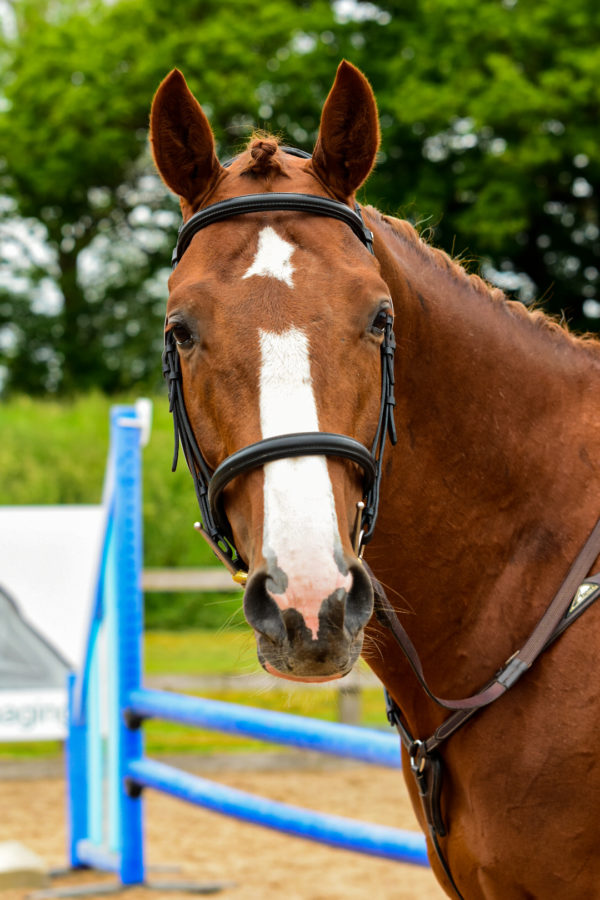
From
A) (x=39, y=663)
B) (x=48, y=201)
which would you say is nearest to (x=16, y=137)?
(x=48, y=201)

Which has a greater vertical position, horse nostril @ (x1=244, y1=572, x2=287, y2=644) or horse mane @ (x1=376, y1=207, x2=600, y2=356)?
horse mane @ (x1=376, y1=207, x2=600, y2=356)

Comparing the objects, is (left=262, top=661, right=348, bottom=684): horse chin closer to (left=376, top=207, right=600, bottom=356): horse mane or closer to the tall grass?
(left=376, top=207, right=600, bottom=356): horse mane

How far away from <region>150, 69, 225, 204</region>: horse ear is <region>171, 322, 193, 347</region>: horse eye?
13.4 inches

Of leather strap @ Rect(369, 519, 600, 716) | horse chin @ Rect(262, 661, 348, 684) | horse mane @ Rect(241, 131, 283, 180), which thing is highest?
horse mane @ Rect(241, 131, 283, 180)

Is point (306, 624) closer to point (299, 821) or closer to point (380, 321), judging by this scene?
point (380, 321)

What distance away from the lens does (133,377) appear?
68.5 feet

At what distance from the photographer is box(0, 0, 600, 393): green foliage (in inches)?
578

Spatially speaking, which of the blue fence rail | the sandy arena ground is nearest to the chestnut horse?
the blue fence rail

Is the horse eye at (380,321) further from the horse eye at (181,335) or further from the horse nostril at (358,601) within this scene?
the horse nostril at (358,601)

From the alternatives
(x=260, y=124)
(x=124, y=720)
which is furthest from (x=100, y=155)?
(x=124, y=720)

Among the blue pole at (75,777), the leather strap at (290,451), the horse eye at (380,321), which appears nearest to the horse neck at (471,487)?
the horse eye at (380,321)

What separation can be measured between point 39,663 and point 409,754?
3.84 metres

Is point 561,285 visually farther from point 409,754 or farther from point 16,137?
point 409,754

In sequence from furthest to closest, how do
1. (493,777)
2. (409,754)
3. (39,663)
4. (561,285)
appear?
(561,285) < (39,663) < (409,754) < (493,777)
